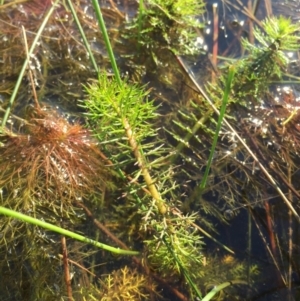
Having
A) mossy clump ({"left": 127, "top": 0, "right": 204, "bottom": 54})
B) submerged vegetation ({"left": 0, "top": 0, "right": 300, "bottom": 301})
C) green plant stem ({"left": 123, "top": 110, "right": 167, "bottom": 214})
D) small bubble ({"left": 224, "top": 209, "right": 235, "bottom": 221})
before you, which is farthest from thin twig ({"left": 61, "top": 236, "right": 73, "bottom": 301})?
mossy clump ({"left": 127, "top": 0, "right": 204, "bottom": 54})

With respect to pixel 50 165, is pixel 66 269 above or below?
below

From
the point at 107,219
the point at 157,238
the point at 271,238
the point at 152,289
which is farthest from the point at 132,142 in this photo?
the point at 271,238

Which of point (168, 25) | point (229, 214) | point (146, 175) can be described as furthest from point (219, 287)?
point (168, 25)

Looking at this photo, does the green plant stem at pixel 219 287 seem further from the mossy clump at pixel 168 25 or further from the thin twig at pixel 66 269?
the mossy clump at pixel 168 25

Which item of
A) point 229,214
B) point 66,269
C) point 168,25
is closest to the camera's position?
point 66,269

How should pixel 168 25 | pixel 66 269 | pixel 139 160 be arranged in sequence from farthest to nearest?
1. pixel 168 25
2. pixel 66 269
3. pixel 139 160

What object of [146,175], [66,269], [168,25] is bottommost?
[66,269]

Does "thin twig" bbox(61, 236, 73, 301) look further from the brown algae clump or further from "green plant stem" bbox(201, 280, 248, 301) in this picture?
"green plant stem" bbox(201, 280, 248, 301)

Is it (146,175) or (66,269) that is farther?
(66,269)

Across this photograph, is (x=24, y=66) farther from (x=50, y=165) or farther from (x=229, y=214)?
(x=229, y=214)
